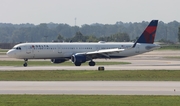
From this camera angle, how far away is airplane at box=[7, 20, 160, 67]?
69.6m

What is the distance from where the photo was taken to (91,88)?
36.9 m

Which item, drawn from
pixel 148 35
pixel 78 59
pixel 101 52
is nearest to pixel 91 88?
pixel 78 59

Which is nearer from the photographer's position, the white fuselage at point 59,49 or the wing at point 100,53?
the white fuselage at point 59,49

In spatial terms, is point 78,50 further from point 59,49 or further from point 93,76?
point 93,76

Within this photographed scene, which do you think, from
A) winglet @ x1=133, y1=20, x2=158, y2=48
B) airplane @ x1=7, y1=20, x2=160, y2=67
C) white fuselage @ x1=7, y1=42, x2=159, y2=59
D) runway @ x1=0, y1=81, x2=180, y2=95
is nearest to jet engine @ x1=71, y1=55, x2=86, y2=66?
airplane @ x1=7, y1=20, x2=160, y2=67

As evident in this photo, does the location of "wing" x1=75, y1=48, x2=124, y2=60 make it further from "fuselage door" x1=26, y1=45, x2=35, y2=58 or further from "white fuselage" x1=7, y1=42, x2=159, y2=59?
"fuselage door" x1=26, y1=45, x2=35, y2=58

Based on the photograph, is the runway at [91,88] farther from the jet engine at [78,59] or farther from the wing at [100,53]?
the wing at [100,53]

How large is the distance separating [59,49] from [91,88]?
34.6 meters
